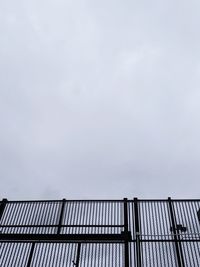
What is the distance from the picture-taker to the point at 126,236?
8242mm

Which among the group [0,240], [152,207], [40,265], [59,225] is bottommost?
[40,265]

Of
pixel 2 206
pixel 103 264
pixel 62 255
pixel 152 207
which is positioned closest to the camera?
pixel 103 264

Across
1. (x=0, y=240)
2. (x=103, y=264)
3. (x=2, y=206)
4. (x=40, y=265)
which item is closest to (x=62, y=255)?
(x=40, y=265)

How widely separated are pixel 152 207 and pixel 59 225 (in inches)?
134

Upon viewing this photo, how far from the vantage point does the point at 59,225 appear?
8.91 m

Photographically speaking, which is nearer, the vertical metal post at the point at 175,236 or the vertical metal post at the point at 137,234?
the vertical metal post at the point at 175,236

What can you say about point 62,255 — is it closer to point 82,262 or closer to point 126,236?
point 82,262

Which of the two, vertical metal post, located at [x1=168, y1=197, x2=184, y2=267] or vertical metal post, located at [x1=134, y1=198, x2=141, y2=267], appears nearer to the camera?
vertical metal post, located at [x1=168, y1=197, x2=184, y2=267]

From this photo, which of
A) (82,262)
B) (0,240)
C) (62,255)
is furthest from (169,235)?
(0,240)

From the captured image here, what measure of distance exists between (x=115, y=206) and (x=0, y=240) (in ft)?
13.8

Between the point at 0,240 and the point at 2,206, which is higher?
the point at 2,206

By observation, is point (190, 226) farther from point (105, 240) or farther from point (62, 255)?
point (62, 255)

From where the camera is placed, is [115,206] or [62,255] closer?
[62,255]

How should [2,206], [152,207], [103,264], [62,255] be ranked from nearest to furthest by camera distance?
[103,264], [62,255], [152,207], [2,206]
